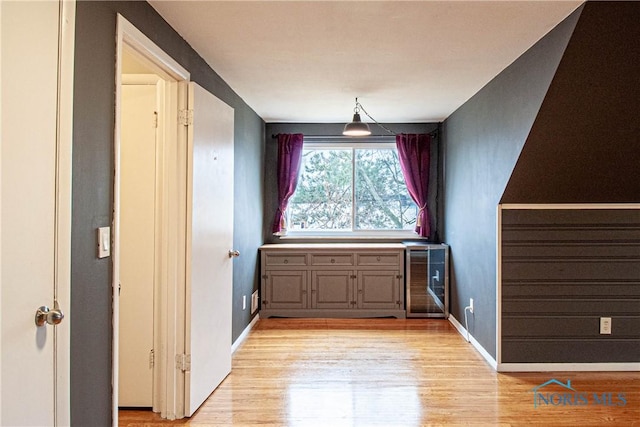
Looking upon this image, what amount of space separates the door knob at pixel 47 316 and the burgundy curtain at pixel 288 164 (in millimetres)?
3816

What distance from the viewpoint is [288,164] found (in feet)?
17.1

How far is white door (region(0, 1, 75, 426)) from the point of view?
49.3 inches

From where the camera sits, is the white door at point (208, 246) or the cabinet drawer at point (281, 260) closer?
the white door at point (208, 246)

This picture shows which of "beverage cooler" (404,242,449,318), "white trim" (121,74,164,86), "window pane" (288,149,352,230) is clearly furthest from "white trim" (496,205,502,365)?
"white trim" (121,74,164,86)

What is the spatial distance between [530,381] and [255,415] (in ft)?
6.36

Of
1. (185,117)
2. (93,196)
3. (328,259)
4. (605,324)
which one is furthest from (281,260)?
(93,196)

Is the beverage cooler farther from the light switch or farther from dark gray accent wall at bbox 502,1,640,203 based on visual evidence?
the light switch

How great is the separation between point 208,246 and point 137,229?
0.43m

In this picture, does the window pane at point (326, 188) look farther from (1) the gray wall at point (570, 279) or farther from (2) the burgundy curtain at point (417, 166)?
(1) the gray wall at point (570, 279)

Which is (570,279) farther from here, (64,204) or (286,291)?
(64,204)

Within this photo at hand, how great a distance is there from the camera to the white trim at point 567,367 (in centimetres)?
324

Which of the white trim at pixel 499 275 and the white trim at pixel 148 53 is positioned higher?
the white trim at pixel 148 53

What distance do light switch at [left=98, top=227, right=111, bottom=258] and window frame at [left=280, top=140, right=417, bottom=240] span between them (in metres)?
3.54

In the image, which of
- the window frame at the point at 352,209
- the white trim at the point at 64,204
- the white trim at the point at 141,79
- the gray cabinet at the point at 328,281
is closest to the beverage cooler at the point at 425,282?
the gray cabinet at the point at 328,281
